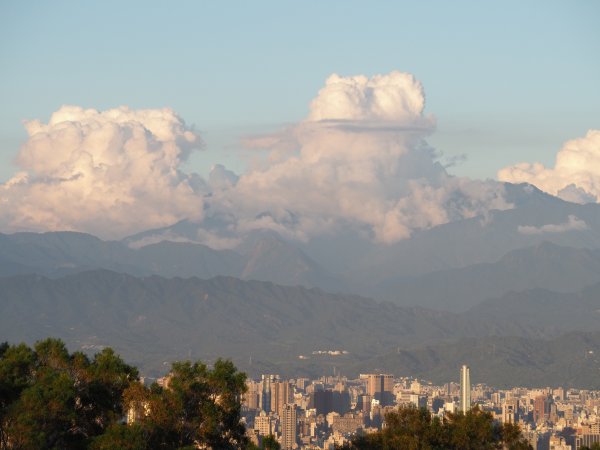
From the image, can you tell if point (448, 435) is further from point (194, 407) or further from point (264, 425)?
point (264, 425)

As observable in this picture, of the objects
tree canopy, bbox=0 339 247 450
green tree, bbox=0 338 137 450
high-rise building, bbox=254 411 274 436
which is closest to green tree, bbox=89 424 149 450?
tree canopy, bbox=0 339 247 450

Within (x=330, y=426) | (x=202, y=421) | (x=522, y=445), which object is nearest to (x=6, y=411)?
(x=202, y=421)

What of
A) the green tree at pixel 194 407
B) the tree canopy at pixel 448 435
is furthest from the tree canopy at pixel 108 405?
the tree canopy at pixel 448 435

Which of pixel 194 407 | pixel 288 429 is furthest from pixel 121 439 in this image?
pixel 288 429

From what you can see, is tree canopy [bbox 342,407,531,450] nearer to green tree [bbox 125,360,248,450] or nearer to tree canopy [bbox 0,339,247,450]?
green tree [bbox 125,360,248,450]

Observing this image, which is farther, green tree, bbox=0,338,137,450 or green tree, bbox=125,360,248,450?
green tree, bbox=125,360,248,450
